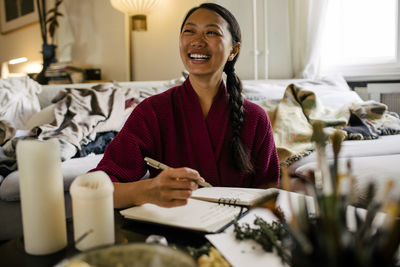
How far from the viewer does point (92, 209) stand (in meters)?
Answer: 0.59

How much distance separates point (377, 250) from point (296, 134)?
5.38ft

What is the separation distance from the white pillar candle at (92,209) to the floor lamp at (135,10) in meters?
2.97

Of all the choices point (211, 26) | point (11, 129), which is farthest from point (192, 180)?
point (11, 129)

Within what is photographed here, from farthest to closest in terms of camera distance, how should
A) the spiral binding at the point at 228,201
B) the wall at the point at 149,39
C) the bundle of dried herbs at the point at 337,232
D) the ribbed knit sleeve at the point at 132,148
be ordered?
the wall at the point at 149,39
the ribbed knit sleeve at the point at 132,148
the spiral binding at the point at 228,201
the bundle of dried herbs at the point at 337,232

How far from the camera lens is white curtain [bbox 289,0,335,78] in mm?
2986

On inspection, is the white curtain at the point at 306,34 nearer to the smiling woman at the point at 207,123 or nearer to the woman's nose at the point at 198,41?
the smiling woman at the point at 207,123

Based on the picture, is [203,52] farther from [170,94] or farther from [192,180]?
[192,180]

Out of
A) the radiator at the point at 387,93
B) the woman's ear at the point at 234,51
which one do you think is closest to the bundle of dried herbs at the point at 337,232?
the woman's ear at the point at 234,51

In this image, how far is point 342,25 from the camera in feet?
10.2

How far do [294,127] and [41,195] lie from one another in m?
1.60

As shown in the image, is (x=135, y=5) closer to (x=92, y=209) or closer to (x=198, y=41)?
(x=198, y=41)

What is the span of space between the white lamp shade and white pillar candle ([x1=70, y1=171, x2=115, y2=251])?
2.97 metres

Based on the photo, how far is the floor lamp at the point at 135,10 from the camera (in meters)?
3.29

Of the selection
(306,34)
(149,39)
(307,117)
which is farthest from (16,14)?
(307,117)
